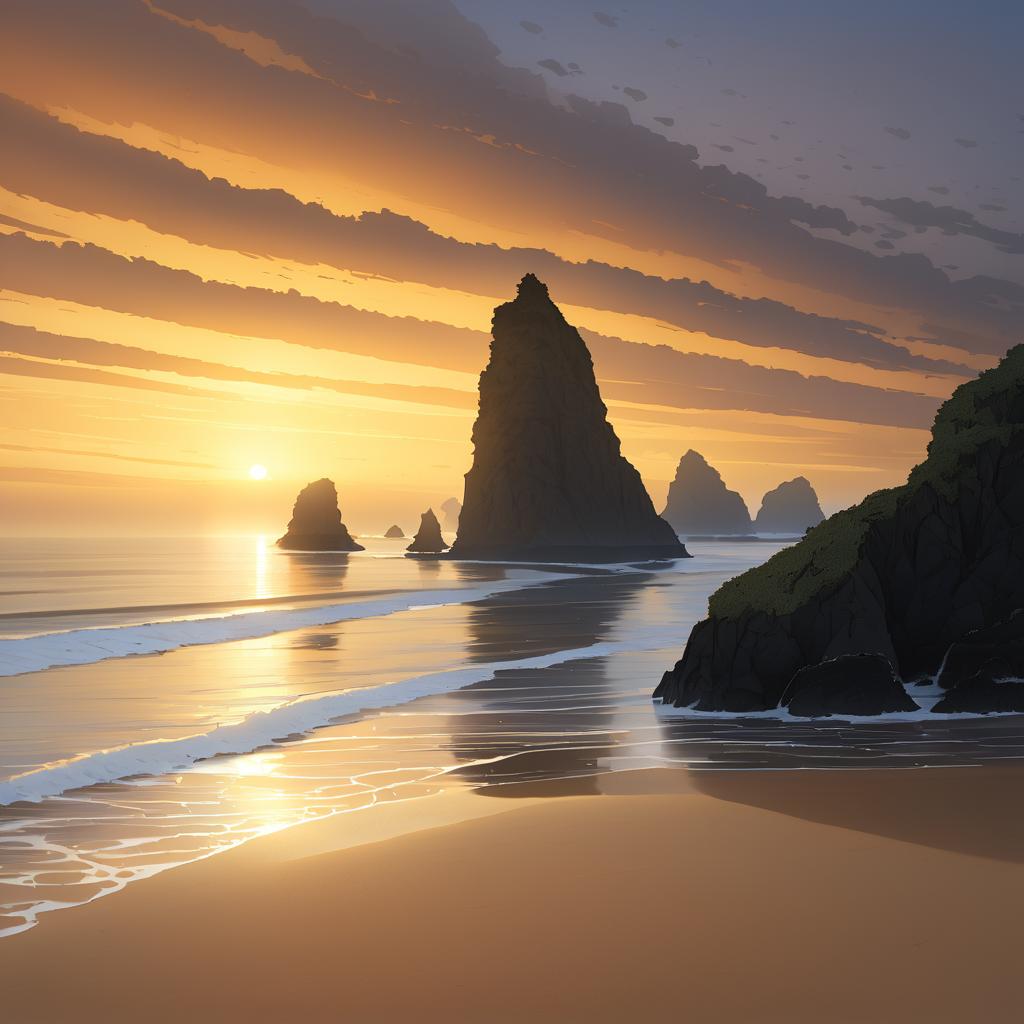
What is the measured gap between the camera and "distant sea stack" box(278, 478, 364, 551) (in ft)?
639

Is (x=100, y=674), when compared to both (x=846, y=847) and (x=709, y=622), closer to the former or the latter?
(x=709, y=622)

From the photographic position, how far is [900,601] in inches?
791

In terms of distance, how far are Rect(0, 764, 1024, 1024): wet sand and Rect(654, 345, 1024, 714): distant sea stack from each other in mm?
6961

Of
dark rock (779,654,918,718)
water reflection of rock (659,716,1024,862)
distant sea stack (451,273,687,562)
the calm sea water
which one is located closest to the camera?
water reflection of rock (659,716,1024,862)

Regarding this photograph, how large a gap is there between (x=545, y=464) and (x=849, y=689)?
130 m

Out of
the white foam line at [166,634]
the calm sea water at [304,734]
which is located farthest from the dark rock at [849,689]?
the white foam line at [166,634]

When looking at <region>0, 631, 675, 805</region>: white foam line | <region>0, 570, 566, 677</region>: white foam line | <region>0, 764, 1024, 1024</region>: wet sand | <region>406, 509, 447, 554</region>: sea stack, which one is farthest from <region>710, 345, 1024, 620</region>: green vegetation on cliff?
<region>406, 509, 447, 554</region>: sea stack

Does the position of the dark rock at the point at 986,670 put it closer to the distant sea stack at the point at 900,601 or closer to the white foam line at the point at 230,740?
the distant sea stack at the point at 900,601

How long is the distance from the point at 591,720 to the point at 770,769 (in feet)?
15.9

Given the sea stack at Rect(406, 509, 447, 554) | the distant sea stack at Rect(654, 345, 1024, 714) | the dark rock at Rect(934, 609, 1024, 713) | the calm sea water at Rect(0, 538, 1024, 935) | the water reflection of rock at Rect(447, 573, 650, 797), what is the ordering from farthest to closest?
the sea stack at Rect(406, 509, 447, 554), the distant sea stack at Rect(654, 345, 1024, 714), the dark rock at Rect(934, 609, 1024, 713), the water reflection of rock at Rect(447, 573, 650, 797), the calm sea water at Rect(0, 538, 1024, 935)

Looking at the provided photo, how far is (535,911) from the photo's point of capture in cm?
788

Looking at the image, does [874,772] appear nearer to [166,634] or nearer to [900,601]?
[900,601]

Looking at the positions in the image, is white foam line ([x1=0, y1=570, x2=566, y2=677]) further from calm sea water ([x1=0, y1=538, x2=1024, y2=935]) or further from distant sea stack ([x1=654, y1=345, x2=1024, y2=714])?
distant sea stack ([x1=654, y1=345, x2=1024, y2=714])

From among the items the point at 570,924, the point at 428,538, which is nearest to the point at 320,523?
the point at 428,538
